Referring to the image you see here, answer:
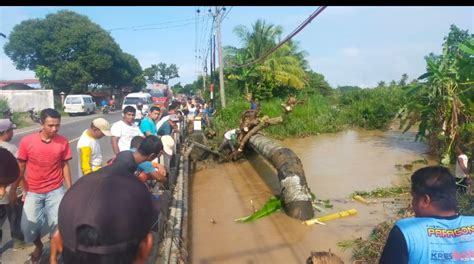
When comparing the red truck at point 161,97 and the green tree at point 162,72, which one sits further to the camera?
the green tree at point 162,72

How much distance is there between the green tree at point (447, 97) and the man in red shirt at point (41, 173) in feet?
24.9

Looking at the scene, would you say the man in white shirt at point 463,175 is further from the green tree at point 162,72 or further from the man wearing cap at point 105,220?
the green tree at point 162,72

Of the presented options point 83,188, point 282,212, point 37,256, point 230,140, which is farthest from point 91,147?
point 230,140

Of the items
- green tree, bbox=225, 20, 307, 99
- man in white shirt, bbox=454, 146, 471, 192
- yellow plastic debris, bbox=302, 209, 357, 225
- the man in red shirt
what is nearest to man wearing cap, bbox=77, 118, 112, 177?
the man in red shirt

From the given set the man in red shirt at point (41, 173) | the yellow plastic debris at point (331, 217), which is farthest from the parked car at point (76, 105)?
the man in red shirt at point (41, 173)

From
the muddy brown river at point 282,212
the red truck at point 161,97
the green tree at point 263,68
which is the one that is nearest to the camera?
the muddy brown river at point 282,212

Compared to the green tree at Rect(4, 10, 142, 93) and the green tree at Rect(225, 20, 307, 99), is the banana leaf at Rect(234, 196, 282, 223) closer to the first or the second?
the green tree at Rect(225, 20, 307, 99)

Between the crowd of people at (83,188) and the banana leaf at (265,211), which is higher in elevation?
the crowd of people at (83,188)

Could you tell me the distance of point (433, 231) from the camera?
2156mm

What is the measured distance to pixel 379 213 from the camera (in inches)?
321

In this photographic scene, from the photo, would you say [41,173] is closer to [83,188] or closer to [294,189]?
[83,188]

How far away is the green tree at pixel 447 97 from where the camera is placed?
10.1 m

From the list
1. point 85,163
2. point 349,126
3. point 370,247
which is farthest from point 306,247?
point 349,126

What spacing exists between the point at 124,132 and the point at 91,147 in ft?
4.14
